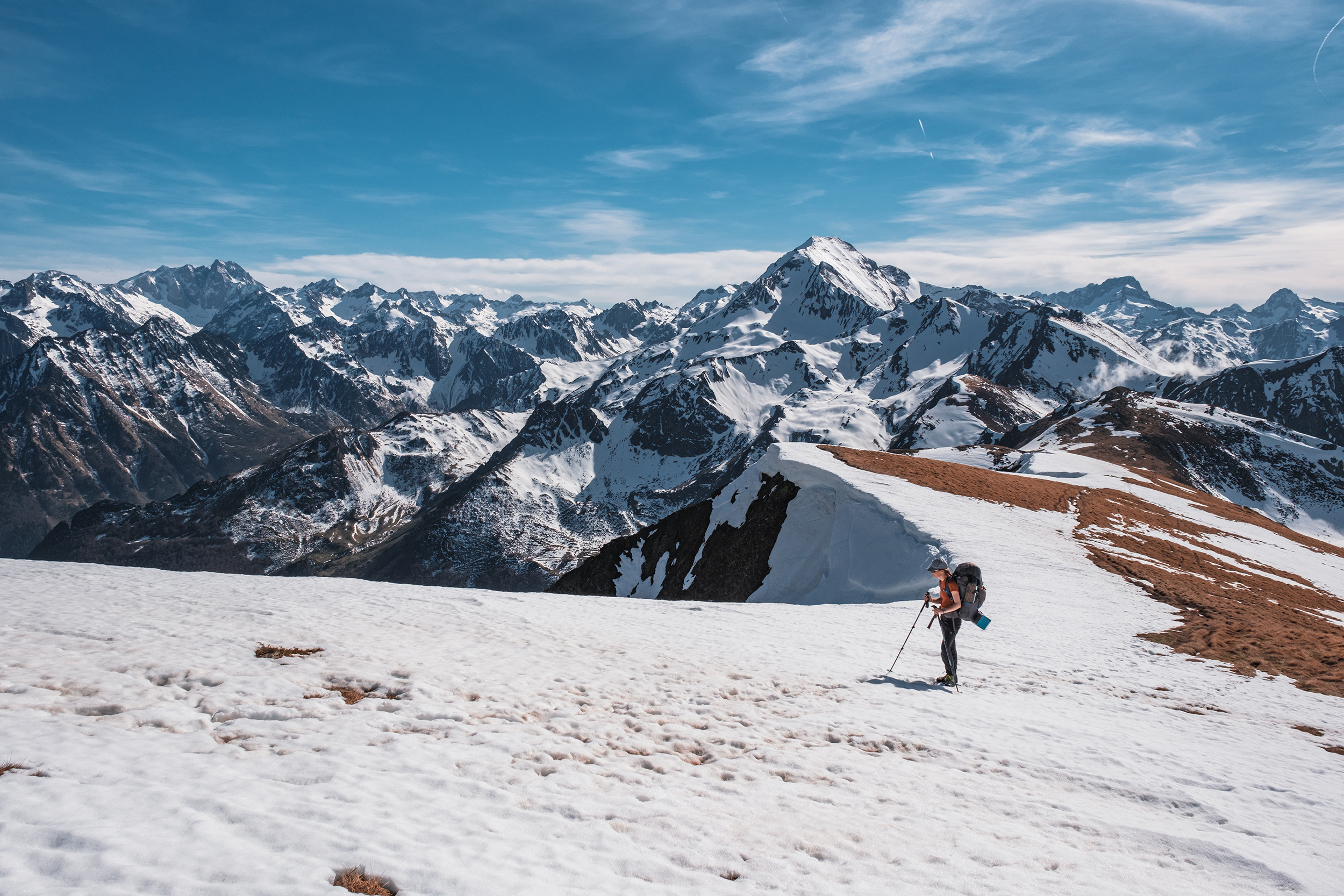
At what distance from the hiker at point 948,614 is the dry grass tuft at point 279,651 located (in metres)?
14.7

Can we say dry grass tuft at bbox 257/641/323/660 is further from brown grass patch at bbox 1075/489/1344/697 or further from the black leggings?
brown grass patch at bbox 1075/489/1344/697

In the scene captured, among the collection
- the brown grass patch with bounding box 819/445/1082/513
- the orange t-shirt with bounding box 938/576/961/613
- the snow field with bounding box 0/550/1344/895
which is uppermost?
the brown grass patch with bounding box 819/445/1082/513

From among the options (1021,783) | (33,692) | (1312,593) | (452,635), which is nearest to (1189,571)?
(1312,593)

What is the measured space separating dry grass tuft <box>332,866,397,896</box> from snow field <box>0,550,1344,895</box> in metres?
0.12

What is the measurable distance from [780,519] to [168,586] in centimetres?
3134

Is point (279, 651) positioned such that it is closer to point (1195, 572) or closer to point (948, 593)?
point (948, 593)

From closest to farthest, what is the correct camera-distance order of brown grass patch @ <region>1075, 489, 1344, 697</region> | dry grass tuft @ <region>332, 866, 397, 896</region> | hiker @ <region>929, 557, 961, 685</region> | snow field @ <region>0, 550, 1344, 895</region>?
dry grass tuft @ <region>332, 866, 397, 896</region> < snow field @ <region>0, 550, 1344, 895</region> < hiker @ <region>929, 557, 961, 685</region> < brown grass patch @ <region>1075, 489, 1344, 697</region>

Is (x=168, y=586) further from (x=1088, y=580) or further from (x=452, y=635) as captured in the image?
(x=1088, y=580)

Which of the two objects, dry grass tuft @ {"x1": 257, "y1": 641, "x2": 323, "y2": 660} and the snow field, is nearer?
the snow field

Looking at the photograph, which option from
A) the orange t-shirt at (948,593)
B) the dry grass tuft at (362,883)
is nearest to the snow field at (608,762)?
the dry grass tuft at (362,883)

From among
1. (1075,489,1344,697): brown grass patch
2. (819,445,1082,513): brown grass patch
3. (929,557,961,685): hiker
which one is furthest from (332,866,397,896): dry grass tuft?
(819,445,1082,513): brown grass patch

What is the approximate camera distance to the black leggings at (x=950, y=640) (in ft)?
53.4

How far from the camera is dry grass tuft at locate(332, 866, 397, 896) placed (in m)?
6.32

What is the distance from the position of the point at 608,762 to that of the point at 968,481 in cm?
3956
